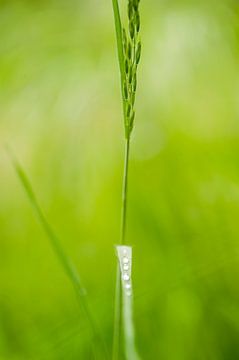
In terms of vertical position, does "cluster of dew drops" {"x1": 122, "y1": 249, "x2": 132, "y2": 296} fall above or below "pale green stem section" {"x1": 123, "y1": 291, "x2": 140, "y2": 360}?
above

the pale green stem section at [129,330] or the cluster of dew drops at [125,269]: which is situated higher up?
the cluster of dew drops at [125,269]

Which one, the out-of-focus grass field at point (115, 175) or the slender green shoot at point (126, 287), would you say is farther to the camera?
the out-of-focus grass field at point (115, 175)

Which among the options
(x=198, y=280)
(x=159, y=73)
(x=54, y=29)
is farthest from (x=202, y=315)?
(x=54, y=29)

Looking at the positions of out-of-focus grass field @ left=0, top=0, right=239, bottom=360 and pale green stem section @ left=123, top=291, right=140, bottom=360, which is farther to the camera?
out-of-focus grass field @ left=0, top=0, right=239, bottom=360

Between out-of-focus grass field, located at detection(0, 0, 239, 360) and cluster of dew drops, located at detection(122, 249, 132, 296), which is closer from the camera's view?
cluster of dew drops, located at detection(122, 249, 132, 296)

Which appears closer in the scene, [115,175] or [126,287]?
[126,287]

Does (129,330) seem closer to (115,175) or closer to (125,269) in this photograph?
(125,269)

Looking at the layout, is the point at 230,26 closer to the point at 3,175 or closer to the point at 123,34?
the point at 3,175

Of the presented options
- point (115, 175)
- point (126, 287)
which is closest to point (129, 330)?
point (126, 287)
